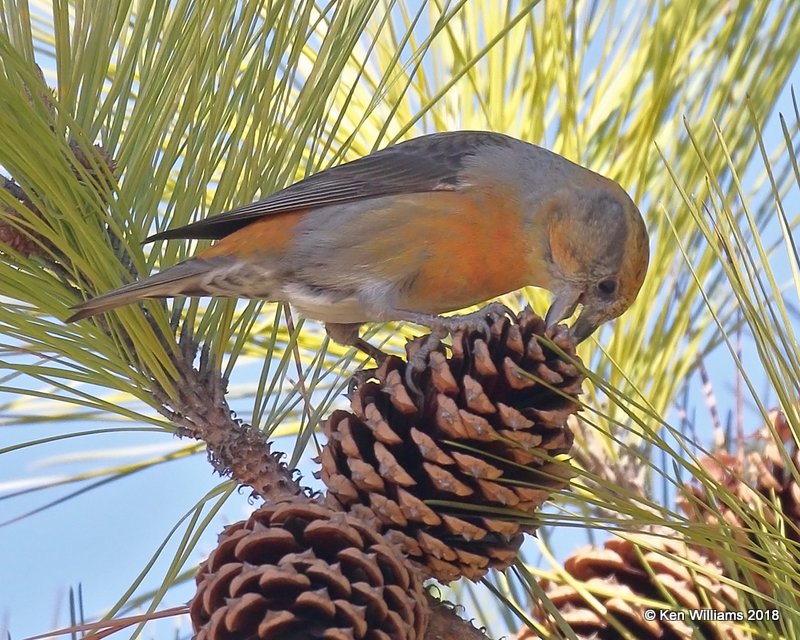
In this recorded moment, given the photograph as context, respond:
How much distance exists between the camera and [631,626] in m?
1.64

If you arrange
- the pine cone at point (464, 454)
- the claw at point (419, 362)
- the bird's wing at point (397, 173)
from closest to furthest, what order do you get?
the pine cone at point (464, 454) < the claw at point (419, 362) < the bird's wing at point (397, 173)

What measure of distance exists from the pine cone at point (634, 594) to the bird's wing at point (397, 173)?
0.98m

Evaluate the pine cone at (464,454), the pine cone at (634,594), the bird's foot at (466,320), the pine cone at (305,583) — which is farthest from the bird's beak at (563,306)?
the pine cone at (305,583)

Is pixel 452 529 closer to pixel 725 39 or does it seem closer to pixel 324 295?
pixel 324 295

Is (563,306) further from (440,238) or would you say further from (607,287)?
(440,238)

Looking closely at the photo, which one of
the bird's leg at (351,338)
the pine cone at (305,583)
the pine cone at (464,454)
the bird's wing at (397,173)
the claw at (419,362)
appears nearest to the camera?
the pine cone at (305,583)

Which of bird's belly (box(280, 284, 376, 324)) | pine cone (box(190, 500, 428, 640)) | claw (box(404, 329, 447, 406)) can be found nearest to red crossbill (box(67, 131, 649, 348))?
bird's belly (box(280, 284, 376, 324))

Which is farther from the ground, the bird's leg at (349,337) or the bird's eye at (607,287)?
the bird's leg at (349,337)

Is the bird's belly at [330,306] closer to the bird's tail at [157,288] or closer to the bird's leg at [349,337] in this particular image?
the bird's leg at [349,337]

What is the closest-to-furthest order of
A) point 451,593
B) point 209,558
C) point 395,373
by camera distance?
point 209,558, point 395,373, point 451,593

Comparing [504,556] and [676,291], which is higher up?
[676,291]

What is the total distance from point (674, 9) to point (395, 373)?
3.58ft

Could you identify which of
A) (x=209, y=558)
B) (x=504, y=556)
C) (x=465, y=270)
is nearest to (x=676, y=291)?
(x=465, y=270)

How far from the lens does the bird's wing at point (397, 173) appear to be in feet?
7.75
